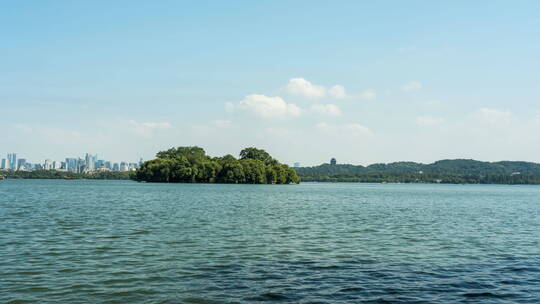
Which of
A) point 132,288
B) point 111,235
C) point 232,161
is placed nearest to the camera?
point 132,288

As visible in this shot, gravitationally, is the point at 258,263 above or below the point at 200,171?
below

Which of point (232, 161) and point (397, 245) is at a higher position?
point (232, 161)

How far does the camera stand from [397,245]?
27.0 m

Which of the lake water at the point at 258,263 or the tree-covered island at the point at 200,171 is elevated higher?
the tree-covered island at the point at 200,171

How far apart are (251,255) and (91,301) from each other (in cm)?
961

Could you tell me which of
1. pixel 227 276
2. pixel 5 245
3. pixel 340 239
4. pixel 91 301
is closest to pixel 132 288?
pixel 91 301

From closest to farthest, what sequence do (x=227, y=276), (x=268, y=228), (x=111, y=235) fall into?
(x=227, y=276)
(x=111, y=235)
(x=268, y=228)

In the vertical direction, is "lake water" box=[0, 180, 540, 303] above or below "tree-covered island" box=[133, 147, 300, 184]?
below

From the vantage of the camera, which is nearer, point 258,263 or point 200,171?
point 258,263

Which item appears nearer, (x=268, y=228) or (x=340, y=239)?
(x=340, y=239)

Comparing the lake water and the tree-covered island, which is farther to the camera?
the tree-covered island

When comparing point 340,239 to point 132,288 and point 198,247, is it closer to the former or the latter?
point 198,247

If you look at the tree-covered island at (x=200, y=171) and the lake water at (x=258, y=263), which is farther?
the tree-covered island at (x=200, y=171)

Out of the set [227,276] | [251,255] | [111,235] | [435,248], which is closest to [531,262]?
[435,248]
